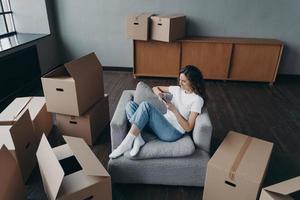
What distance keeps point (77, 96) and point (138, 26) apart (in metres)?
2.01

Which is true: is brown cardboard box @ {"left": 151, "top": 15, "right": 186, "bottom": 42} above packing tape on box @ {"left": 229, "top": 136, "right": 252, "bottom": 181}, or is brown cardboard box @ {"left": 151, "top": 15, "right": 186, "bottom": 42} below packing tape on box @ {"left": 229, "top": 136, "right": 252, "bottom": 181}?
above

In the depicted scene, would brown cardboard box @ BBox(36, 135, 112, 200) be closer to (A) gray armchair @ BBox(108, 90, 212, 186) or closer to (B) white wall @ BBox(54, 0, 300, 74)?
(A) gray armchair @ BBox(108, 90, 212, 186)

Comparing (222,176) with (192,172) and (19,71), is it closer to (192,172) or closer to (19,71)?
(192,172)

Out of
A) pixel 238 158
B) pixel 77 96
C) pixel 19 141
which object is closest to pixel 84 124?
pixel 77 96

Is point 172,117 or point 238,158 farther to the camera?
point 172,117

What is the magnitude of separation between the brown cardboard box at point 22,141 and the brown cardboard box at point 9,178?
33 cm

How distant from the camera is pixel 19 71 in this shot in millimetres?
3436

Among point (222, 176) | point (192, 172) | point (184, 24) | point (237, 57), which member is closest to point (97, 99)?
point (192, 172)

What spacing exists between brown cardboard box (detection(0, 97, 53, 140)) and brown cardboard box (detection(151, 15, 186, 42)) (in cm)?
203

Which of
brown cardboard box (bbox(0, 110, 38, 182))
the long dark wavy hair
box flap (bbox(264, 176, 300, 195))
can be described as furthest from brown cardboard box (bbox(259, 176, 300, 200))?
brown cardboard box (bbox(0, 110, 38, 182))

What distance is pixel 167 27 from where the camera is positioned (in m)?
3.63

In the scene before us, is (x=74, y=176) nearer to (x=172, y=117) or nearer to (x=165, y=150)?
(x=165, y=150)

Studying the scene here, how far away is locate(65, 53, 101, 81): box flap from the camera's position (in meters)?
2.09

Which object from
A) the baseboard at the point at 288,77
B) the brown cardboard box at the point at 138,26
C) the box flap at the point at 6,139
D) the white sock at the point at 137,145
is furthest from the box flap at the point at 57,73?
the baseboard at the point at 288,77
